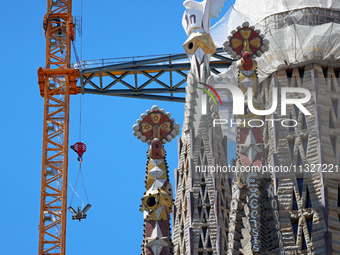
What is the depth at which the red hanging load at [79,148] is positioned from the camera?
5628 centimetres

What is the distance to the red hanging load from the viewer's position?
185 feet

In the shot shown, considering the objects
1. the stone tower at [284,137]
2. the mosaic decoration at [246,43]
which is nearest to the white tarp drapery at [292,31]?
the stone tower at [284,137]

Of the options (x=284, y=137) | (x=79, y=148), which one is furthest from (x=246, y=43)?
(x=79, y=148)

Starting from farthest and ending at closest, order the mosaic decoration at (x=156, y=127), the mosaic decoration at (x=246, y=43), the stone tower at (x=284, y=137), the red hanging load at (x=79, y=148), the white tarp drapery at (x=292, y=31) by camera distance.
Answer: the red hanging load at (x=79, y=148) < the white tarp drapery at (x=292, y=31) < the stone tower at (x=284, y=137) < the mosaic decoration at (x=156, y=127) < the mosaic decoration at (x=246, y=43)

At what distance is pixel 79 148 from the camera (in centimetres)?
5638

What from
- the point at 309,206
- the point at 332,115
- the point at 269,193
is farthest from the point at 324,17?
the point at 269,193

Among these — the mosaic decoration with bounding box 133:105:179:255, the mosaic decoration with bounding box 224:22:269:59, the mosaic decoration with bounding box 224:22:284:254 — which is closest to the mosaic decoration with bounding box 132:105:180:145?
the mosaic decoration with bounding box 133:105:179:255

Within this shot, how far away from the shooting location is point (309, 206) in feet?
138

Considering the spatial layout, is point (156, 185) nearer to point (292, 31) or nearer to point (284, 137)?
point (284, 137)

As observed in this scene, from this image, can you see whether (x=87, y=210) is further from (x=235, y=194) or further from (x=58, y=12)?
(x=235, y=194)

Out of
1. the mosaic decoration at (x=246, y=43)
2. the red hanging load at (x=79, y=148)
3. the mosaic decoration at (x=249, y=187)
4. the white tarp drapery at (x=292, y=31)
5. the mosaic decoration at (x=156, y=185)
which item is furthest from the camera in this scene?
the red hanging load at (x=79, y=148)

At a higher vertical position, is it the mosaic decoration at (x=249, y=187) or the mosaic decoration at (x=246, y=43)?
the mosaic decoration at (x=246, y=43)

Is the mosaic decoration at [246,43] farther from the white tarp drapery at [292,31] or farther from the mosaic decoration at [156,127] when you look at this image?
the white tarp drapery at [292,31]

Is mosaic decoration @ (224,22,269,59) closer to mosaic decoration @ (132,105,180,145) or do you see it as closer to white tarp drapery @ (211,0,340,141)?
mosaic decoration @ (132,105,180,145)
